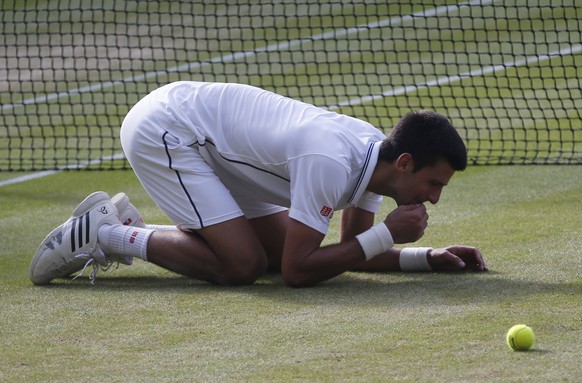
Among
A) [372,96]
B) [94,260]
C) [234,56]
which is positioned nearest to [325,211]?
[94,260]

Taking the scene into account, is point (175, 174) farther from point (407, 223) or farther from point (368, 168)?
point (407, 223)

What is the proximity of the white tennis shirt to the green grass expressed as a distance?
17.8 inches

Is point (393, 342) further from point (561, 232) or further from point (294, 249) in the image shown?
point (561, 232)

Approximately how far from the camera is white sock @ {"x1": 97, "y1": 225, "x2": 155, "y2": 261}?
6.06 m

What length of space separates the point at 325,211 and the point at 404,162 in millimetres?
426

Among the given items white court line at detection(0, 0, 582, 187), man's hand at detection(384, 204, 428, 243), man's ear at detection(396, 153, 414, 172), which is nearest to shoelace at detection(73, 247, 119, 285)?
man's hand at detection(384, 204, 428, 243)

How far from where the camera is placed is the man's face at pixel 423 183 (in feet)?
18.2

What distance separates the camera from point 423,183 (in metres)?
5.60

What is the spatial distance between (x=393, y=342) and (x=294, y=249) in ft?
3.49

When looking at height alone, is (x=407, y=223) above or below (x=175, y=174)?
below

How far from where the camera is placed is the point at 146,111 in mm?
6125

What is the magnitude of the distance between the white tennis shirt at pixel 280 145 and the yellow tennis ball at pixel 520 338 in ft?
4.29

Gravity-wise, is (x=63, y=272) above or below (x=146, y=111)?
below

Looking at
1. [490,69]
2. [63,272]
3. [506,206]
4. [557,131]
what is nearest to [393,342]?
[63,272]
